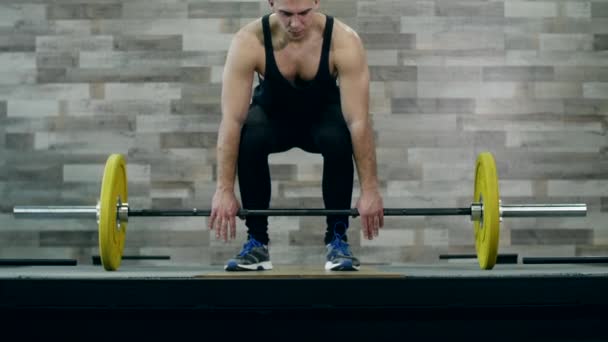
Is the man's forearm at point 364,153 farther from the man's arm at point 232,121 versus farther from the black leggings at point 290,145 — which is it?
the man's arm at point 232,121

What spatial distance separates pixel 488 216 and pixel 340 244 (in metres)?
0.50

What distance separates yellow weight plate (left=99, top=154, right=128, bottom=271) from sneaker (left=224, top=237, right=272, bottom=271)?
1.30ft

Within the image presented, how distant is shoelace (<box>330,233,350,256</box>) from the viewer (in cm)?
292

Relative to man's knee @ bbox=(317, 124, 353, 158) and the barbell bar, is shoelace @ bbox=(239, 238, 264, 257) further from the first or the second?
man's knee @ bbox=(317, 124, 353, 158)

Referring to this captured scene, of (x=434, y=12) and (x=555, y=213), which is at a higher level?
(x=434, y=12)

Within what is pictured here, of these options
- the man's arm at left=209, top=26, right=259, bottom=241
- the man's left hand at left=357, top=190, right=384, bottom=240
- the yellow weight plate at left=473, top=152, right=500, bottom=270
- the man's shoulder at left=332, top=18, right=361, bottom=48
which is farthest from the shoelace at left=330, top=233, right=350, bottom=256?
the man's shoulder at left=332, top=18, right=361, bottom=48
